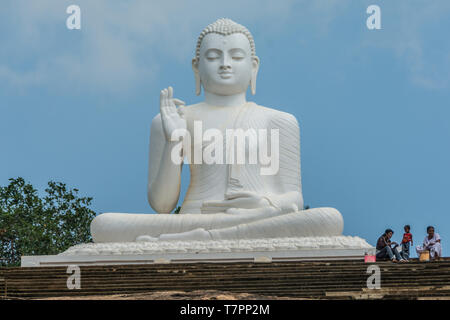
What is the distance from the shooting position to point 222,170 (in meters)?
13.2

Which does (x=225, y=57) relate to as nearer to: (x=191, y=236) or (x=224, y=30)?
(x=224, y=30)

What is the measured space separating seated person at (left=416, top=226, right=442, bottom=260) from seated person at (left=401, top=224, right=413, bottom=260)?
0.47 meters

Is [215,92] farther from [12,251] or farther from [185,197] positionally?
[12,251]

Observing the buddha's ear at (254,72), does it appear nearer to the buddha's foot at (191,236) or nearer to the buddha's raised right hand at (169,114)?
the buddha's raised right hand at (169,114)

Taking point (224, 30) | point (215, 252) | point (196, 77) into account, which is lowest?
point (215, 252)

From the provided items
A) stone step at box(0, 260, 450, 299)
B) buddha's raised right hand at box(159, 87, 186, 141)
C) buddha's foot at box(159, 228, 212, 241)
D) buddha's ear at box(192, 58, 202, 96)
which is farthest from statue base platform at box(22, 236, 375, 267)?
buddha's ear at box(192, 58, 202, 96)

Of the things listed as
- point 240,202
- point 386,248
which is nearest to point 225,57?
point 240,202

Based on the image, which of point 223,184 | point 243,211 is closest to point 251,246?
point 243,211

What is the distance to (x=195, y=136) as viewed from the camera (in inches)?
528

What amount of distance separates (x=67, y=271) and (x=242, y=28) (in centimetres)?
514

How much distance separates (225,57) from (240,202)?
87.3 inches

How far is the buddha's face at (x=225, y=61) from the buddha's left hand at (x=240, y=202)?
5.88 ft

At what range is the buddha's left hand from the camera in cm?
1252

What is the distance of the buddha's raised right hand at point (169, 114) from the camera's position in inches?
494
